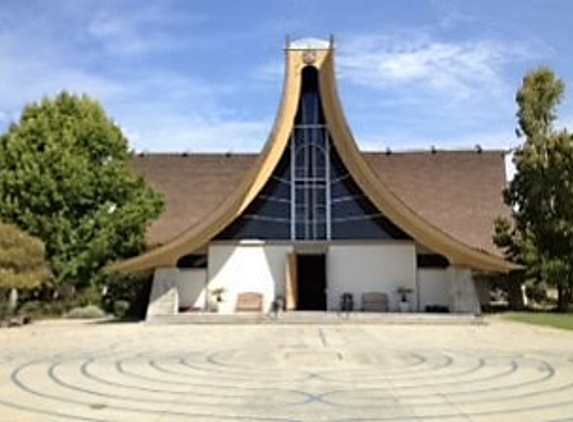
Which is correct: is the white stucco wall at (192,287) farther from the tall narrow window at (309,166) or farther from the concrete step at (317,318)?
the tall narrow window at (309,166)

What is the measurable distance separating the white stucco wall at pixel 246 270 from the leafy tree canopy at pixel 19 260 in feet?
18.4

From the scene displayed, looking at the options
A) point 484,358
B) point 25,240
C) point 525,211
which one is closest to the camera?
point 484,358

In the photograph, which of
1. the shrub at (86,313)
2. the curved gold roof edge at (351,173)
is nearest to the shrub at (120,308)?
the shrub at (86,313)

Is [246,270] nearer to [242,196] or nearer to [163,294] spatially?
→ [242,196]

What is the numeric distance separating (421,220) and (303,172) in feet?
15.5

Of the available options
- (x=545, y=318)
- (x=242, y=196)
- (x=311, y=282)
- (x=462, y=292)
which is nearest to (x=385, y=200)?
(x=462, y=292)

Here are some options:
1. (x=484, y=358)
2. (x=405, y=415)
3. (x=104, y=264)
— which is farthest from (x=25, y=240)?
(x=405, y=415)

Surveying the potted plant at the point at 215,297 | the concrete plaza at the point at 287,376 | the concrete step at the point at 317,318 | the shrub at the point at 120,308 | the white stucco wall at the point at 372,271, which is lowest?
the concrete plaza at the point at 287,376

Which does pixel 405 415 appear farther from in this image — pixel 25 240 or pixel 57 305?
pixel 57 305

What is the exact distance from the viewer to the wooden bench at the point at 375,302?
2459cm

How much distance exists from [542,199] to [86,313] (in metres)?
16.7

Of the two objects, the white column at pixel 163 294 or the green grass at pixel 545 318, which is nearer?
the green grass at pixel 545 318

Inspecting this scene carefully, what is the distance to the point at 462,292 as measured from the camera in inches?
926

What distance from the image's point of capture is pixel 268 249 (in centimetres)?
2519
